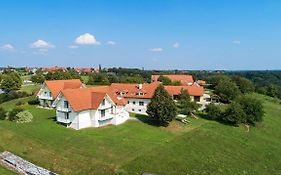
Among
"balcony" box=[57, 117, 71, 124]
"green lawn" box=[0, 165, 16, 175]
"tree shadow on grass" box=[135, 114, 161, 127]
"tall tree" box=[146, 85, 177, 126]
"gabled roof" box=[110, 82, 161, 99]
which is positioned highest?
"gabled roof" box=[110, 82, 161, 99]

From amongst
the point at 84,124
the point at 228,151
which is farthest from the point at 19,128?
the point at 228,151

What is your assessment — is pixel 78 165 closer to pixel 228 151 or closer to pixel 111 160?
pixel 111 160

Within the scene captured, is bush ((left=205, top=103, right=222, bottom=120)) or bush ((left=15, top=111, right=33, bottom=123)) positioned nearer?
bush ((left=15, top=111, right=33, bottom=123))

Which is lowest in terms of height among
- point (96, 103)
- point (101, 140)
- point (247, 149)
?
point (247, 149)

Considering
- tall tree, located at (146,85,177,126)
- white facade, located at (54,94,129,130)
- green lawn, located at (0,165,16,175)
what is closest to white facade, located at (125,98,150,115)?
tall tree, located at (146,85,177,126)

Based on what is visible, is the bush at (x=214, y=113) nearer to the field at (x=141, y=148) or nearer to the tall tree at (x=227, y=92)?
the field at (x=141, y=148)

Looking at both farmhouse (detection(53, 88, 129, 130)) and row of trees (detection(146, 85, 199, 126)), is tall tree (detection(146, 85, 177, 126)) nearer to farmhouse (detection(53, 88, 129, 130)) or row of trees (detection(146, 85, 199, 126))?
row of trees (detection(146, 85, 199, 126))
